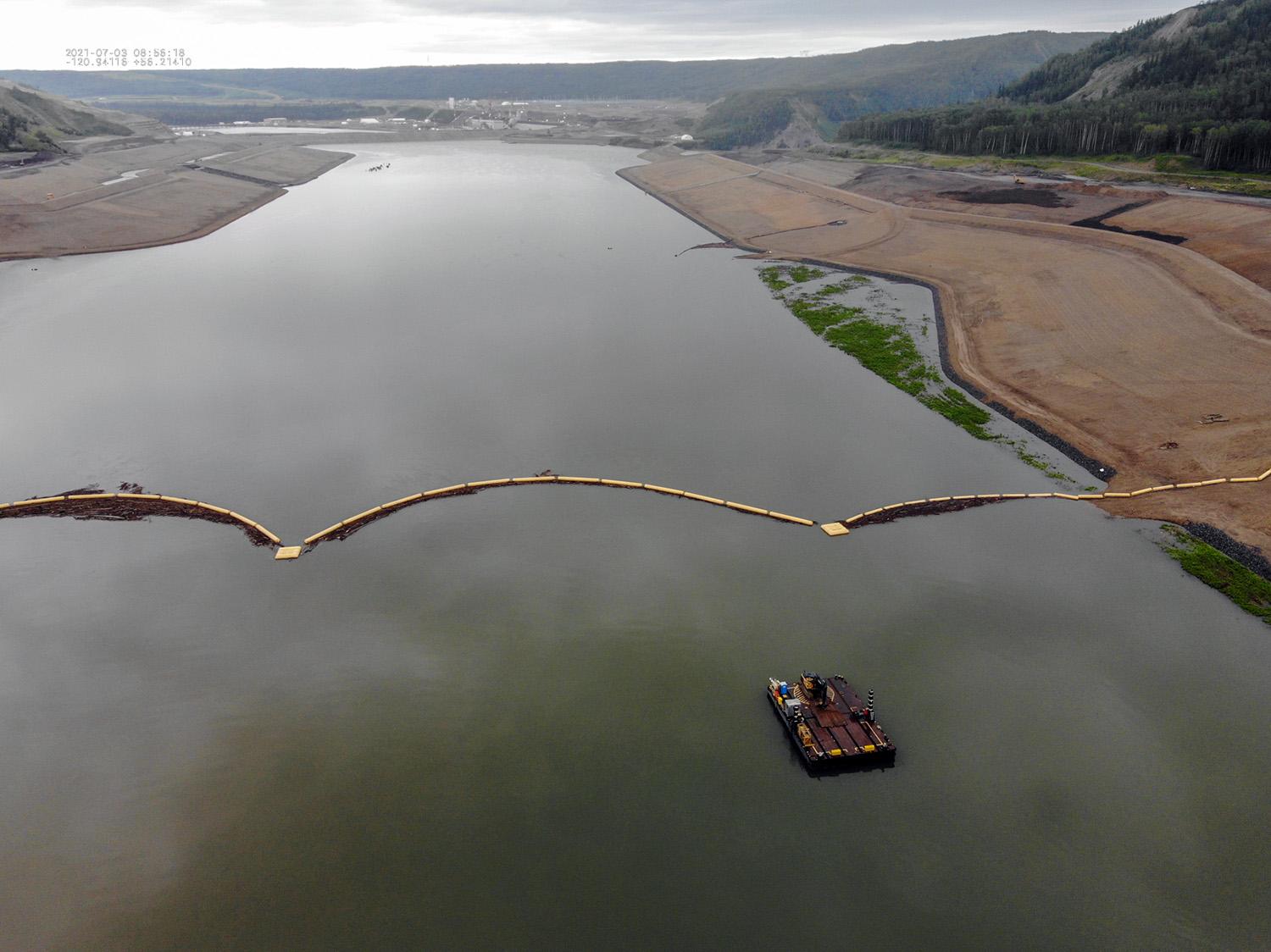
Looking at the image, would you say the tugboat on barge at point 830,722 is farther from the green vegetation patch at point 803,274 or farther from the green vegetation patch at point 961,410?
the green vegetation patch at point 803,274

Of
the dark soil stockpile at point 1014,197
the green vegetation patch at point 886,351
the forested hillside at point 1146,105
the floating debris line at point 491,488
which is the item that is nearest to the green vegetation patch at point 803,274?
the green vegetation patch at point 886,351

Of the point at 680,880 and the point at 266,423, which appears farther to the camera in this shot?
the point at 266,423

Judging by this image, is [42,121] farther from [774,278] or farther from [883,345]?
[883,345]

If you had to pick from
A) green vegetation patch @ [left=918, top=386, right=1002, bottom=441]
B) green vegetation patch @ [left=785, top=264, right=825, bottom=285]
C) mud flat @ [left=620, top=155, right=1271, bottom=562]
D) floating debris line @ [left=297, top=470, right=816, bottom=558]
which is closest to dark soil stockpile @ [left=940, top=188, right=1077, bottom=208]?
mud flat @ [left=620, top=155, right=1271, bottom=562]

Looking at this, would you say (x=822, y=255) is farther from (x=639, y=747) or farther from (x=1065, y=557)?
(x=639, y=747)

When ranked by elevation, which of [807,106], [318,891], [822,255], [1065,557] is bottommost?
[318,891]

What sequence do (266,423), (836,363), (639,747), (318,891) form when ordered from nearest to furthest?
(318,891) → (639,747) → (266,423) → (836,363)

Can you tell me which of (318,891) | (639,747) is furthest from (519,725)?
(318,891)

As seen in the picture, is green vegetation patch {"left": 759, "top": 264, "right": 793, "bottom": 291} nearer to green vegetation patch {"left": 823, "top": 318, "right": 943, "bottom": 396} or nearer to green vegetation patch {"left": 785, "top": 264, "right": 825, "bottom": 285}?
green vegetation patch {"left": 785, "top": 264, "right": 825, "bottom": 285}
